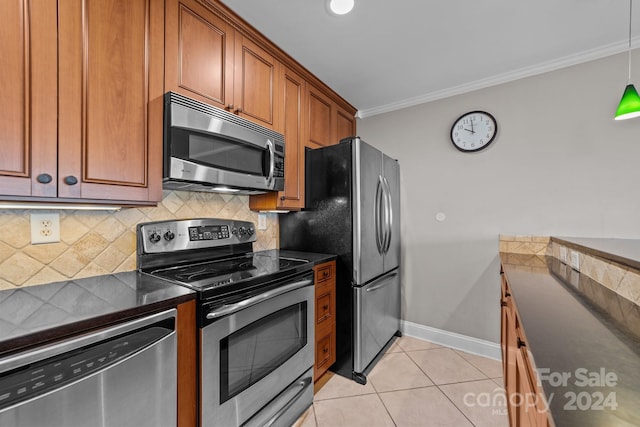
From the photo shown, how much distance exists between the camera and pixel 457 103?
8.25 ft

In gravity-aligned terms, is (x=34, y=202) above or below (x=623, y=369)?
above

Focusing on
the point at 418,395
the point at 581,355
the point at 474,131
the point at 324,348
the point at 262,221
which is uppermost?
the point at 474,131

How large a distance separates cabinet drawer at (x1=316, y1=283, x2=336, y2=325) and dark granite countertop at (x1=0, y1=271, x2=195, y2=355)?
3.18ft

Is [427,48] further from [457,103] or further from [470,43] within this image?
[457,103]

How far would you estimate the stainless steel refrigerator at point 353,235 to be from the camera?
1.98m

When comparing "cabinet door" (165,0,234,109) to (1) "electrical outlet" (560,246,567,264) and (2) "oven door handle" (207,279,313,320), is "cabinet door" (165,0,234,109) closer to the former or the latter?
(2) "oven door handle" (207,279,313,320)

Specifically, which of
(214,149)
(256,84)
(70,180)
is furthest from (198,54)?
(70,180)

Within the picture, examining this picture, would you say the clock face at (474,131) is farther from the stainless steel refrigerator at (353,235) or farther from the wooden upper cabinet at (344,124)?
the wooden upper cabinet at (344,124)

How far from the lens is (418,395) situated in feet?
6.09

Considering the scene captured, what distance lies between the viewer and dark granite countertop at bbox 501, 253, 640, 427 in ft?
1.49

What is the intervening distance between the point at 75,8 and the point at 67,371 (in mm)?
1304

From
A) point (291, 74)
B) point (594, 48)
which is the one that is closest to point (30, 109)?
point (291, 74)

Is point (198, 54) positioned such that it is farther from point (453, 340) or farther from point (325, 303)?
point (453, 340)

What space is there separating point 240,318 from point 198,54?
141 cm
